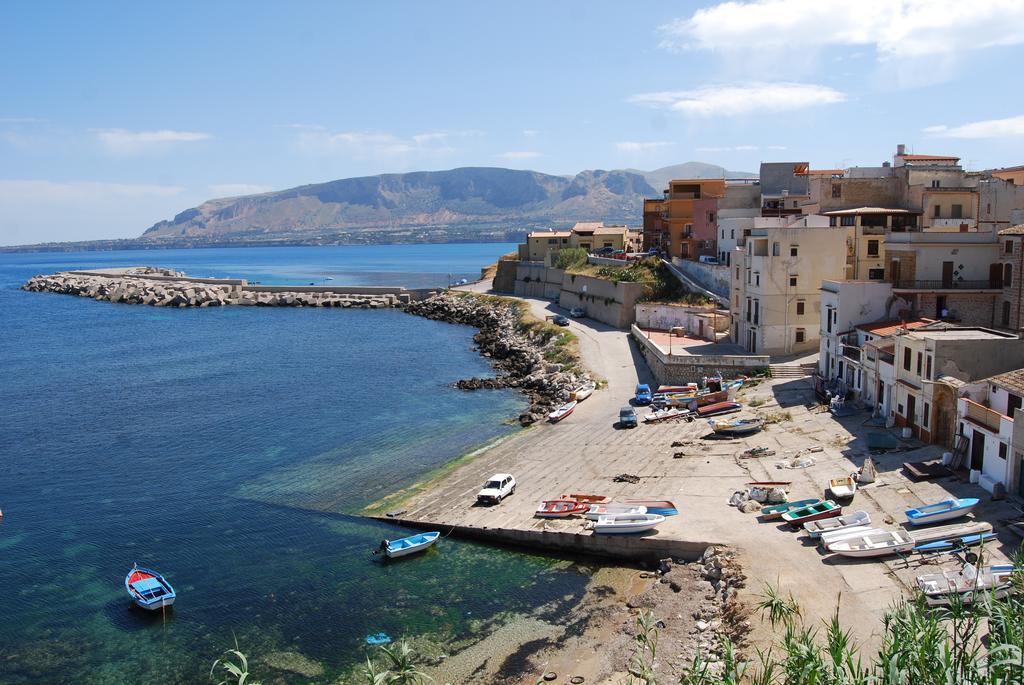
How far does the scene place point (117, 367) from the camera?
68500 millimetres

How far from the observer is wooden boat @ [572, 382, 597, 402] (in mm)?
46344

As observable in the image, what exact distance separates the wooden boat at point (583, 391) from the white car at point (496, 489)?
13.9 meters

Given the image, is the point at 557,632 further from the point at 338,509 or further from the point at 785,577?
the point at 338,509

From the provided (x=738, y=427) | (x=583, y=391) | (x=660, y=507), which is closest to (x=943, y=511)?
(x=660, y=507)

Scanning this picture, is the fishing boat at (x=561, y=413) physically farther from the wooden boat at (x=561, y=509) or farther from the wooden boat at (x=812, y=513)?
the wooden boat at (x=812, y=513)

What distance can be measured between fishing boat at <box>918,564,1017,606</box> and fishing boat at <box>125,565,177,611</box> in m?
20.6

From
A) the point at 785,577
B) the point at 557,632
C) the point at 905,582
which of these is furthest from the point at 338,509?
the point at 905,582

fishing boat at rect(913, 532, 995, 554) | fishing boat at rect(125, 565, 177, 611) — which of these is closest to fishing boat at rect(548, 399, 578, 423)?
fishing boat at rect(125, 565, 177, 611)

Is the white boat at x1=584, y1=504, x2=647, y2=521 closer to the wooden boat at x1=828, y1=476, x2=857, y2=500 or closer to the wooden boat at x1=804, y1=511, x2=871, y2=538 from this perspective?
the wooden boat at x1=804, y1=511, x2=871, y2=538

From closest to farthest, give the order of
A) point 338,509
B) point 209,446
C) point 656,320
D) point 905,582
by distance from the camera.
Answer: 1. point 905,582
2. point 338,509
3. point 209,446
4. point 656,320

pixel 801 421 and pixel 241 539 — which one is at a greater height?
pixel 801 421

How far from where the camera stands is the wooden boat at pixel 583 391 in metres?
46.3

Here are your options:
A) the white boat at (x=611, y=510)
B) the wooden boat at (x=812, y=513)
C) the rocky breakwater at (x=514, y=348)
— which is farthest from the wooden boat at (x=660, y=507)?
the rocky breakwater at (x=514, y=348)

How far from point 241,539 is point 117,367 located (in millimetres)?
44075
